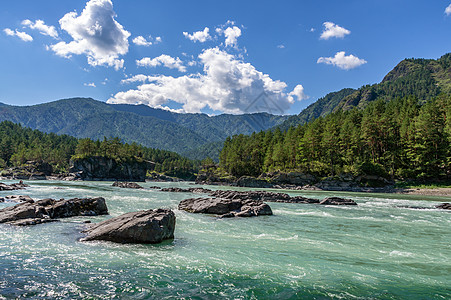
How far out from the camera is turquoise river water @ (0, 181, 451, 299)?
930cm

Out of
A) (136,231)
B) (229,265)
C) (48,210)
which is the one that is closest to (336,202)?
(229,265)

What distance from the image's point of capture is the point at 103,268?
11.4 metres

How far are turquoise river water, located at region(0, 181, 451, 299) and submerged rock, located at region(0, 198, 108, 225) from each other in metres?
2.37

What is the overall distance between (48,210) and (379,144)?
107 meters

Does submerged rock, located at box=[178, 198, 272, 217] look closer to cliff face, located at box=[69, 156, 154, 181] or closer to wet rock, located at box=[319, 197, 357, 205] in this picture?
wet rock, located at box=[319, 197, 357, 205]

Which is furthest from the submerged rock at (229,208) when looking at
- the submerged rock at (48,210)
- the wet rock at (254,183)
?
the wet rock at (254,183)

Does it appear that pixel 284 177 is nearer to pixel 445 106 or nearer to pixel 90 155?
pixel 445 106

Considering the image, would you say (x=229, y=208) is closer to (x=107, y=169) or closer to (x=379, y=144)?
(x=379, y=144)

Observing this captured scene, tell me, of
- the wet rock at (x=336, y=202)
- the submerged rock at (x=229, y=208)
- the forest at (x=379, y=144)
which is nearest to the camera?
the submerged rock at (x=229, y=208)

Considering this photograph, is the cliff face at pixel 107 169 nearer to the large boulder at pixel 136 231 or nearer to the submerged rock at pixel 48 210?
the submerged rock at pixel 48 210

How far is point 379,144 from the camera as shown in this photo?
97.1 metres

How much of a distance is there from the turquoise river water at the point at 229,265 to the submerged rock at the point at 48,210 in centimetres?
237

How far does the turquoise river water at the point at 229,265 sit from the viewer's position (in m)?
9.30

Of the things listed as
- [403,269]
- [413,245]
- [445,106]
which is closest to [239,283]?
[403,269]
